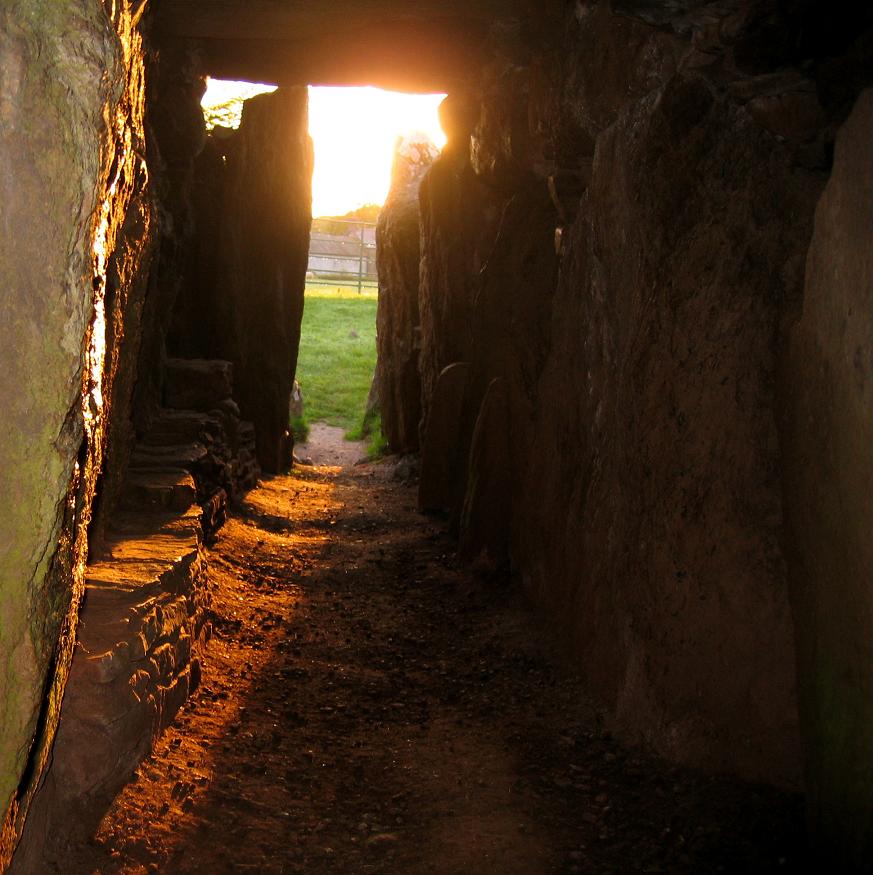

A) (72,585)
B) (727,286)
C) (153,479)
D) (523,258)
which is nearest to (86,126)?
(72,585)

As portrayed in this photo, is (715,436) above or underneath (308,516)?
above

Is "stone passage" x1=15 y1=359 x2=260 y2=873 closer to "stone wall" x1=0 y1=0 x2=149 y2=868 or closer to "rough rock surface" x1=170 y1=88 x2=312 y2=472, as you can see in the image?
"stone wall" x1=0 y1=0 x2=149 y2=868

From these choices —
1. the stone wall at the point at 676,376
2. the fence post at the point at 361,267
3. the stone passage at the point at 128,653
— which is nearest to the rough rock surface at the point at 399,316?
the stone passage at the point at 128,653

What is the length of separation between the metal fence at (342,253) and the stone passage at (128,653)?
83.8 feet

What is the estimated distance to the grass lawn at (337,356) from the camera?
63.1ft

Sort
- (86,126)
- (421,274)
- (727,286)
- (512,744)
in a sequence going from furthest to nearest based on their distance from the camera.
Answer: (421,274) → (512,744) → (727,286) → (86,126)

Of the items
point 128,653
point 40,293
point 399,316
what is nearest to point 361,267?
point 399,316

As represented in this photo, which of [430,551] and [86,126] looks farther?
[430,551]

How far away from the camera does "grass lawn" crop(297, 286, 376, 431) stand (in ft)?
63.1

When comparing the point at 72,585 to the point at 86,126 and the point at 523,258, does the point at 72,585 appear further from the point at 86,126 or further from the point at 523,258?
the point at 523,258

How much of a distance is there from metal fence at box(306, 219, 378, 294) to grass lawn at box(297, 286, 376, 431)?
249 centimetres

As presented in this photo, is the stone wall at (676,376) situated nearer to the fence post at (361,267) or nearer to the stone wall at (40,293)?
the stone wall at (40,293)

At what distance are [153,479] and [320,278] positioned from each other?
2608cm

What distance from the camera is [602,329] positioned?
4.89 meters
